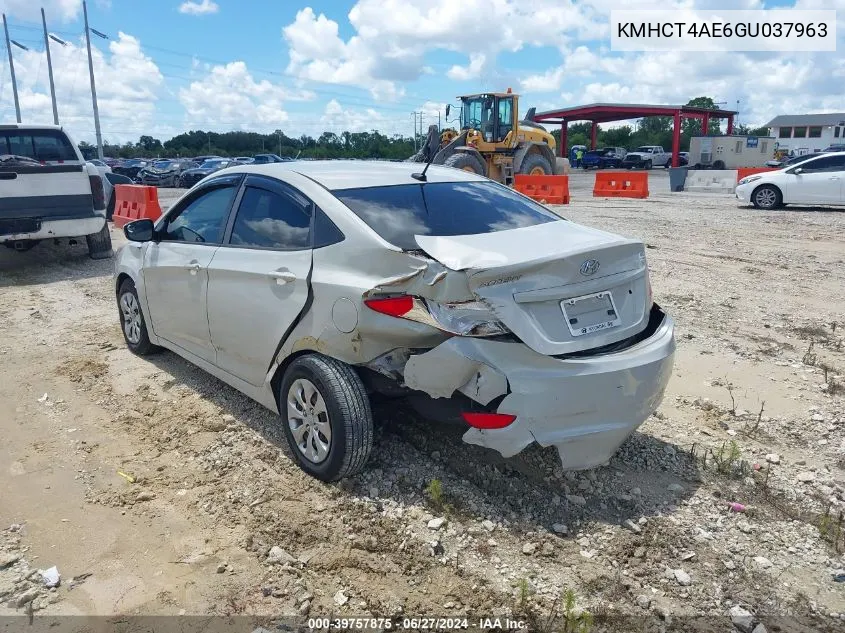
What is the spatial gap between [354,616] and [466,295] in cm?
148

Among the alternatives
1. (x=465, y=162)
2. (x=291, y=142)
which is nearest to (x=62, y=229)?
(x=465, y=162)

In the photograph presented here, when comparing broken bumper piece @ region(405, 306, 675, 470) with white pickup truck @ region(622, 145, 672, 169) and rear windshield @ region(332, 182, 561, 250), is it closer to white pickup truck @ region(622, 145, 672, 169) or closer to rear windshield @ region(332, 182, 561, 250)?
rear windshield @ region(332, 182, 561, 250)

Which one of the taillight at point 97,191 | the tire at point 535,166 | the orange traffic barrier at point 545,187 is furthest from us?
the tire at point 535,166

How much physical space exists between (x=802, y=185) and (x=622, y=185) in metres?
6.09

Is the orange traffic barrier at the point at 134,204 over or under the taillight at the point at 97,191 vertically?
under

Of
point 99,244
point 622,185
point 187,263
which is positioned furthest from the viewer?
point 622,185

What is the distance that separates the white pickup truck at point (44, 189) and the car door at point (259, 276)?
21.4 ft

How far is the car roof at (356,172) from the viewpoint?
13.6 ft

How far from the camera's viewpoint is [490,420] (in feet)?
10.5

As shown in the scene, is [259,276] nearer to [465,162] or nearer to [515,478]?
[515,478]

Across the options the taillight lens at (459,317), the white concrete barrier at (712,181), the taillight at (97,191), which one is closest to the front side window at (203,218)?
the taillight lens at (459,317)

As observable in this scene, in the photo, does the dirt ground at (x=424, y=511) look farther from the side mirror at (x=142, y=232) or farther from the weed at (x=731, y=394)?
the side mirror at (x=142, y=232)

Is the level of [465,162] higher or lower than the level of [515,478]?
higher

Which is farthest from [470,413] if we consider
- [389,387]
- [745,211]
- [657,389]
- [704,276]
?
[745,211]
